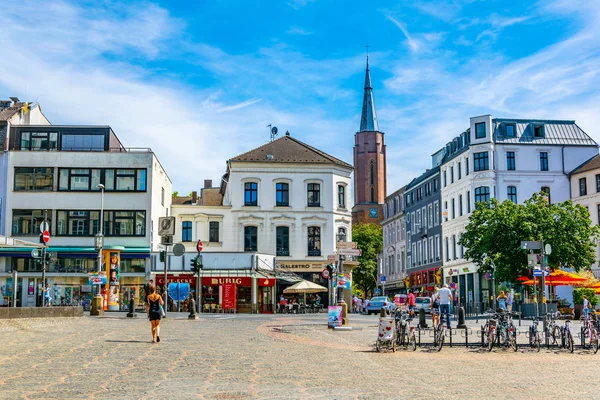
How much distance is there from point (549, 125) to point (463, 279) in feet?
51.1

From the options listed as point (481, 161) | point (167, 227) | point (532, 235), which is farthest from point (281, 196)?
point (167, 227)

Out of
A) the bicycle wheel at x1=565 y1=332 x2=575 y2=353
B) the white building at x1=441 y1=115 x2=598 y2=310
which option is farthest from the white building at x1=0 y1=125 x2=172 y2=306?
the bicycle wheel at x1=565 y1=332 x2=575 y2=353

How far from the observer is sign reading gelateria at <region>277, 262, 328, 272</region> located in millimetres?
62216

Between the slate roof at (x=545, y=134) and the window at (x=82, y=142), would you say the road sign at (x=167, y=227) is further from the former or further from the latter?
the slate roof at (x=545, y=134)

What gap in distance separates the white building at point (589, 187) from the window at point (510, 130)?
5.89m

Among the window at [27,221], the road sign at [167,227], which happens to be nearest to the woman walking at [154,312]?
the road sign at [167,227]

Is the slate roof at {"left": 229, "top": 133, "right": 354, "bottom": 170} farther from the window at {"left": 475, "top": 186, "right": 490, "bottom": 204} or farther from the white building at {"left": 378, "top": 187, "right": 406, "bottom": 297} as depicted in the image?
the white building at {"left": 378, "top": 187, "right": 406, "bottom": 297}

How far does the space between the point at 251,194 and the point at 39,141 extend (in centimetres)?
1686

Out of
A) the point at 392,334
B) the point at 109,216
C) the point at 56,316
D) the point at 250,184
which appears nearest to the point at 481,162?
the point at 250,184

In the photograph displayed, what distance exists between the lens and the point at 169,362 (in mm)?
16266

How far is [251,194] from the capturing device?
63.3 metres

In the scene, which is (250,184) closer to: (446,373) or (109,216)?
(109,216)

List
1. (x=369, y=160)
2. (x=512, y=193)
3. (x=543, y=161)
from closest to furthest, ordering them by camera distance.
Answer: (x=512, y=193) < (x=543, y=161) < (x=369, y=160)

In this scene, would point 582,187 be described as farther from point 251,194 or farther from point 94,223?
point 94,223
